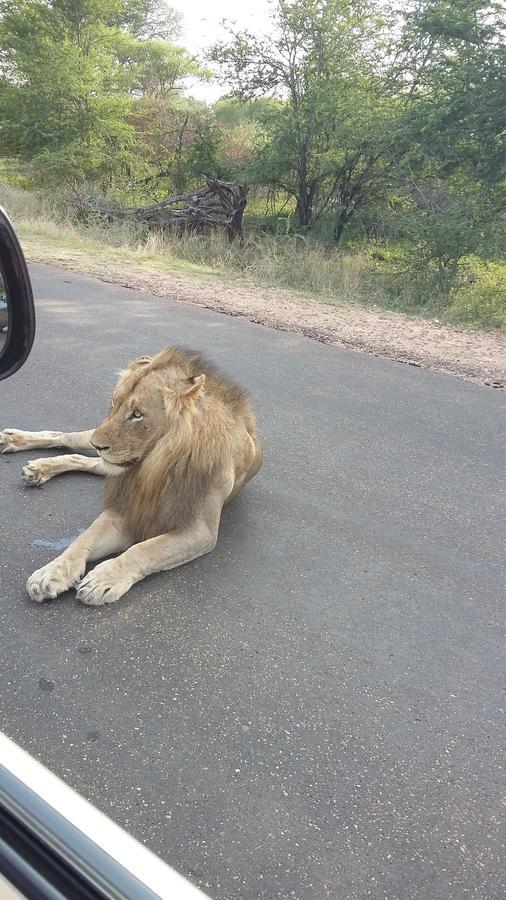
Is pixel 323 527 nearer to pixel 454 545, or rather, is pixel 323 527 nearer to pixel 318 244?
pixel 454 545

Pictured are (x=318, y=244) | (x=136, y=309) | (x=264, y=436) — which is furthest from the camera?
(x=318, y=244)

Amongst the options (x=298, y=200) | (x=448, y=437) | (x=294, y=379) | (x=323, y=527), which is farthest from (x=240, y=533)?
(x=298, y=200)

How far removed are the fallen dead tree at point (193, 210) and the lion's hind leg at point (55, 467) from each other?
12.0 meters

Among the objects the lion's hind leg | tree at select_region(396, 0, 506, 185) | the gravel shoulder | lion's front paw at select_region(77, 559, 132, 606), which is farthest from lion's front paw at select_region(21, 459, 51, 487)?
tree at select_region(396, 0, 506, 185)

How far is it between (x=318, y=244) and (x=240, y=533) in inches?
518

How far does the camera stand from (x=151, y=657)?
2.57 m

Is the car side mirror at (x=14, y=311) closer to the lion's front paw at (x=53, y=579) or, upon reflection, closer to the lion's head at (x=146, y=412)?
the lion's head at (x=146, y=412)

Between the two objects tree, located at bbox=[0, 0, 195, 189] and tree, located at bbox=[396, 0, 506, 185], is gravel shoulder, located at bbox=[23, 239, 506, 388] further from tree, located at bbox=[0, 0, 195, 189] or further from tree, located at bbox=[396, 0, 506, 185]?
tree, located at bbox=[0, 0, 195, 189]

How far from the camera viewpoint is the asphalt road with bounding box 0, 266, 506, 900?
6.31 feet

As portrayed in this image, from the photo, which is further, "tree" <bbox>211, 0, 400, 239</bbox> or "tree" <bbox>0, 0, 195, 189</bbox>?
"tree" <bbox>0, 0, 195, 189</bbox>

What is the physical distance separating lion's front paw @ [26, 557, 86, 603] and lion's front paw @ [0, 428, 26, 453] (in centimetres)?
143

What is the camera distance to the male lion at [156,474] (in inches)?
116

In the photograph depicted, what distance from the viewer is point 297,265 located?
487 inches

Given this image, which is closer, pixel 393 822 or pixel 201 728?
pixel 393 822
